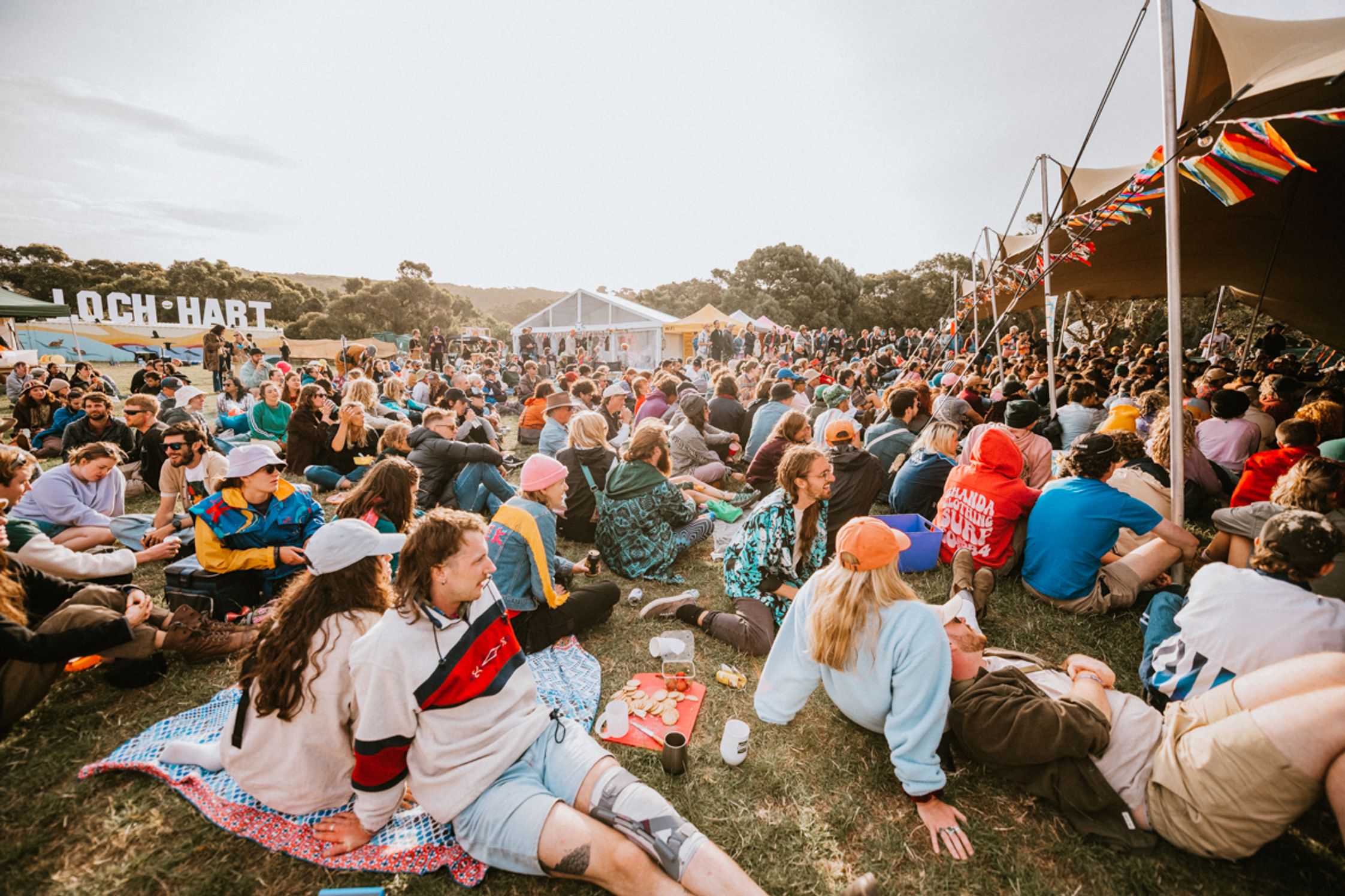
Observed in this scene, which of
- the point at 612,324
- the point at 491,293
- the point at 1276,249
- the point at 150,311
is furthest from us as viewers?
the point at 491,293

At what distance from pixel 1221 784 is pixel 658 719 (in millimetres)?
2537

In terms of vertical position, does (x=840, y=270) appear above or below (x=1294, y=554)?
above

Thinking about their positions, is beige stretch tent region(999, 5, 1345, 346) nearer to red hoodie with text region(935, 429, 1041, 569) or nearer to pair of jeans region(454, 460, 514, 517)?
red hoodie with text region(935, 429, 1041, 569)

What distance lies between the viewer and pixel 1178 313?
12.8 feet

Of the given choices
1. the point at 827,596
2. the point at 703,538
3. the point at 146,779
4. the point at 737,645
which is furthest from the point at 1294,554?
the point at 146,779

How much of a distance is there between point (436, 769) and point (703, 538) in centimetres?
392

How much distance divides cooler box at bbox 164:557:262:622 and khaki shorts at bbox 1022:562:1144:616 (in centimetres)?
620

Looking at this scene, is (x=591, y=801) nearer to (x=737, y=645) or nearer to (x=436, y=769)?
(x=436, y=769)

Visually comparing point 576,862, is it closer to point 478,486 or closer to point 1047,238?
point 478,486

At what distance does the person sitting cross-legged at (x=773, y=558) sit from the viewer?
380 centimetres

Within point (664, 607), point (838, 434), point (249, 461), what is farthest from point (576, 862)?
point (838, 434)

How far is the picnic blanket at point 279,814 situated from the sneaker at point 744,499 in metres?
3.80

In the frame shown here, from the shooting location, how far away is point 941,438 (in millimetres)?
5227

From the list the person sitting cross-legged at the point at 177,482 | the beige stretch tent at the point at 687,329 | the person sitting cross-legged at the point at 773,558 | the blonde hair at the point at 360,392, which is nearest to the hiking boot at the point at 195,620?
Result: the person sitting cross-legged at the point at 177,482
